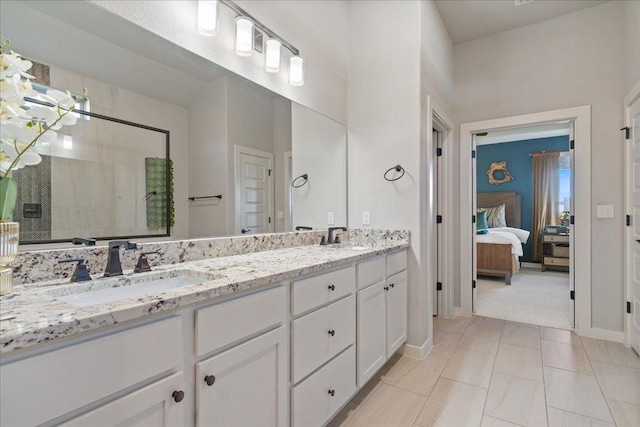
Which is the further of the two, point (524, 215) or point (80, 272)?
point (524, 215)

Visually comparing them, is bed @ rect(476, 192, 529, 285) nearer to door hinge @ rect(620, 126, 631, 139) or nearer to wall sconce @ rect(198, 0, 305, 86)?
door hinge @ rect(620, 126, 631, 139)

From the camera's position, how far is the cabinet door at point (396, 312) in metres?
2.19

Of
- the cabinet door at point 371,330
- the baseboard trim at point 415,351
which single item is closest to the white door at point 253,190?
the cabinet door at point 371,330

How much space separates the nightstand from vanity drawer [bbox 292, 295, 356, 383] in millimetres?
5590

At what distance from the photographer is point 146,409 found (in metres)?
0.82

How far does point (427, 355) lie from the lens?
2.52 m

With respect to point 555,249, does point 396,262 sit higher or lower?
higher

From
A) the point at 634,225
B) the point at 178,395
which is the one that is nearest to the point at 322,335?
the point at 178,395

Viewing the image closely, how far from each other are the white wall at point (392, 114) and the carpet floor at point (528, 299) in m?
1.49

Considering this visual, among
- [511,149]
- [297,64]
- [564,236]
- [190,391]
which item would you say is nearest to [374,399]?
[190,391]

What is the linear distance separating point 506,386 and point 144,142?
8.45 feet

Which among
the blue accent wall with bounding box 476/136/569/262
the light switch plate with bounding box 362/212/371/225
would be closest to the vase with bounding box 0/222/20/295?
the light switch plate with bounding box 362/212/371/225

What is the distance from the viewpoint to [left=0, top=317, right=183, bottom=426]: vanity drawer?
2.02 ft

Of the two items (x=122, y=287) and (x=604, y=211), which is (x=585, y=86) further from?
(x=122, y=287)
